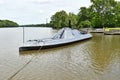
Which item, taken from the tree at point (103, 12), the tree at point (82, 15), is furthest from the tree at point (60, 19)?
the tree at point (103, 12)

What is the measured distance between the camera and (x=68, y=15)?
302 ft

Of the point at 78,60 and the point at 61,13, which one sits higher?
the point at 61,13

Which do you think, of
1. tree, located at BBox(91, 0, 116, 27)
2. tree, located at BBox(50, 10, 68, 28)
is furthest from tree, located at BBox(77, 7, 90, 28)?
tree, located at BBox(91, 0, 116, 27)

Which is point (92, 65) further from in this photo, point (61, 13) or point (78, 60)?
point (61, 13)

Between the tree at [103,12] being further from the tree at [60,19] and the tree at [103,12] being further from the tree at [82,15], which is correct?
the tree at [60,19]

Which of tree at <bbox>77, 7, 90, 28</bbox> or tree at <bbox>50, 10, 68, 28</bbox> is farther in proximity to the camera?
tree at <bbox>50, 10, 68, 28</bbox>

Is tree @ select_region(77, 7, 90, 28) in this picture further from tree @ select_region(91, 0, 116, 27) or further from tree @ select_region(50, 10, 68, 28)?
tree @ select_region(91, 0, 116, 27)

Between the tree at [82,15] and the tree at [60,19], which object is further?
the tree at [60,19]

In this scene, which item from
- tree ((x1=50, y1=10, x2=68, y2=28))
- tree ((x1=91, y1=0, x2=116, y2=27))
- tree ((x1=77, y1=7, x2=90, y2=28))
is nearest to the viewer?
tree ((x1=91, y1=0, x2=116, y2=27))

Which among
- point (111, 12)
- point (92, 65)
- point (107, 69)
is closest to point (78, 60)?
point (92, 65)

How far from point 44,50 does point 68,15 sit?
7006 centimetres

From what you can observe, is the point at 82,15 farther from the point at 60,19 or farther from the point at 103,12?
the point at 103,12

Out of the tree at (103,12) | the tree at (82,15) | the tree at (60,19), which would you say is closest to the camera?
the tree at (103,12)

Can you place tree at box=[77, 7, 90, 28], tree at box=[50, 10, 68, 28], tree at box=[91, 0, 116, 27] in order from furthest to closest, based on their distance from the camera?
tree at box=[50, 10, 68, 28]
tree at box=[77, 7, 90, 28]
tree at box=[91, 0, 116, 27]
